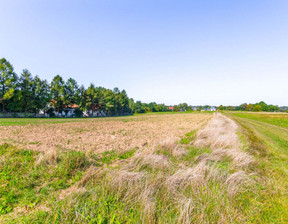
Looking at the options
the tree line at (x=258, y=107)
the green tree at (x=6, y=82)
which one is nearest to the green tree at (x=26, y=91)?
the green tree at (x=6, y=82)

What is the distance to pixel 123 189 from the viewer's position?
9.14 ft

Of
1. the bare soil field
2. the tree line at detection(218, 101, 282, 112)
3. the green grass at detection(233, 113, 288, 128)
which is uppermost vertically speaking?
the tree line at detection(218, 101, 282, 112)

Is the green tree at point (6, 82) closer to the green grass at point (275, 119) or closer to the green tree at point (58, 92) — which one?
the green tree at point (58, 92)

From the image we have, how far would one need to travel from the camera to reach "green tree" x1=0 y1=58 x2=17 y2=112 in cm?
3100

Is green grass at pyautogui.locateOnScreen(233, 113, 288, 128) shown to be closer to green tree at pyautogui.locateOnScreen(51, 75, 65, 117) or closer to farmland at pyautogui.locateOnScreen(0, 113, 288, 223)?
farmland at pyautogui.locateOnScreen(0, 113, 288, 223)

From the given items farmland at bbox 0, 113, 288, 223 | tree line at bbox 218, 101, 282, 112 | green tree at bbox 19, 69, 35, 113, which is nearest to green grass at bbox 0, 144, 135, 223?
farmland at bbox 0, 113, 288, 223

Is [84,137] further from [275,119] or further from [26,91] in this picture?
[26,91]

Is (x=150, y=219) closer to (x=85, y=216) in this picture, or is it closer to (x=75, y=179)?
(x=85, y=216)

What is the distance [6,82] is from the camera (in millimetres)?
31188

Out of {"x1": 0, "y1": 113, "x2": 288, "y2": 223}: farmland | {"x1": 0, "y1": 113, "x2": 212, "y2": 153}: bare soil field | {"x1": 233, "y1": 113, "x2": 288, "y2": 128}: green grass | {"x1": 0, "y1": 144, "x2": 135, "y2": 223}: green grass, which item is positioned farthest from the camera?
{"x1": 233, "y1": 113, "x2": 288, "y2": 128}: green grass

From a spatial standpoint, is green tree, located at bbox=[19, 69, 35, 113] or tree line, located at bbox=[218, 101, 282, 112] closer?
green tree, located at bbox=[19, 69, 35, 113]

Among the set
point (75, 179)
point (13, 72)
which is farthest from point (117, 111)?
point (75, 179)

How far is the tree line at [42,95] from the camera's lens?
31947 mm

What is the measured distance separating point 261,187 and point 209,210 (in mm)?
2036
